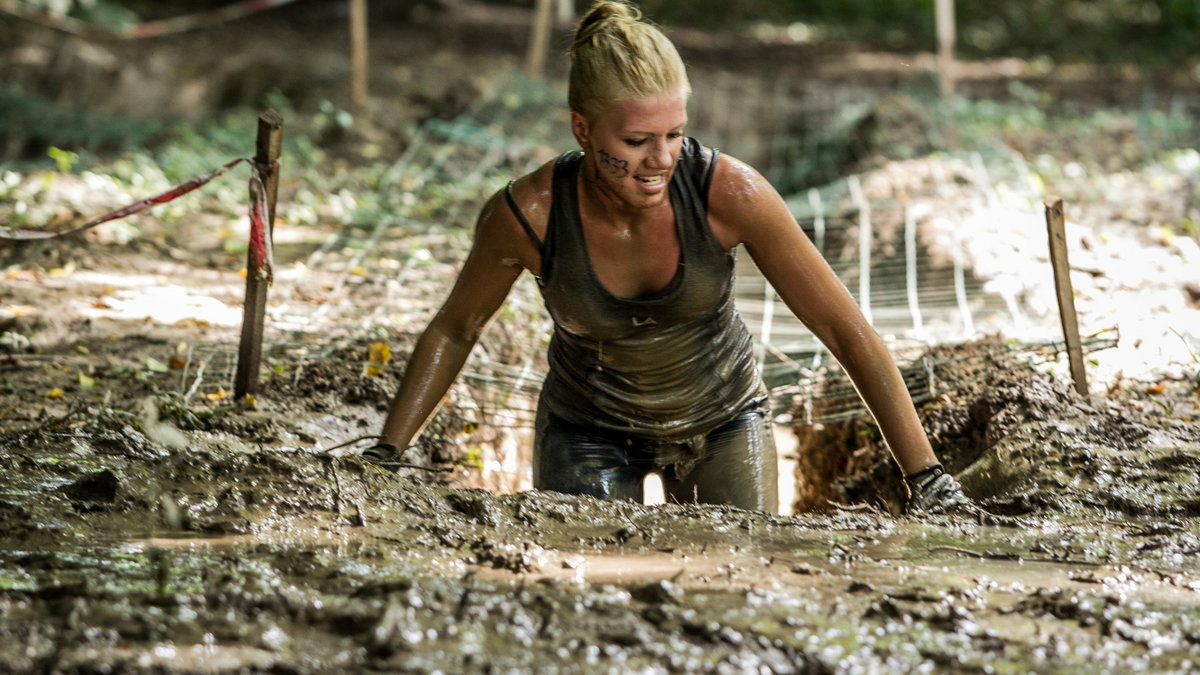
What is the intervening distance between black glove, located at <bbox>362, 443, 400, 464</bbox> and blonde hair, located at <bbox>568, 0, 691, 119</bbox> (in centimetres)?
104

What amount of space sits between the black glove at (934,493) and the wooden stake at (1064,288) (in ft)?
3.93

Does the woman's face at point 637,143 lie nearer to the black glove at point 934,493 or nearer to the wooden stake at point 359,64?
the black glove at point 934,493

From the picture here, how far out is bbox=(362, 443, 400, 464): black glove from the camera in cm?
317

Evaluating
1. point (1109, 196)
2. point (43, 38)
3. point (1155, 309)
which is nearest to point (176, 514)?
point (1155, 309)

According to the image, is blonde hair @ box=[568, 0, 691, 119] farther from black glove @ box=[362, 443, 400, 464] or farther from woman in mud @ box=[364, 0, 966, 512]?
black glove @ box=[362, 443, 400, 464]

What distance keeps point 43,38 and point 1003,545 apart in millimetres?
11244

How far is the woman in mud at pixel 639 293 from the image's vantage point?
2879 millimetres

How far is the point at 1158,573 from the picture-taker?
8.63 ft

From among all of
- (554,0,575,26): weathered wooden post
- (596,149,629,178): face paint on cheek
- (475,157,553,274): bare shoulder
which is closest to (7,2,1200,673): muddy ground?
(475,157,553,274): bare shoulder

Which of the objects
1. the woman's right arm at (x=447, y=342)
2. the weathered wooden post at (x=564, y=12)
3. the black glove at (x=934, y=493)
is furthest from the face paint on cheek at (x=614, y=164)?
the weathered wooden post at (x=564, y=12)

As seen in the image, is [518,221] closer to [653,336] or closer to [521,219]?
[521,219]

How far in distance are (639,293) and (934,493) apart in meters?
0.93

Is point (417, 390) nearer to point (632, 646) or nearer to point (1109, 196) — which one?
point (632, 646)

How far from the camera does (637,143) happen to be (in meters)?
2.86
